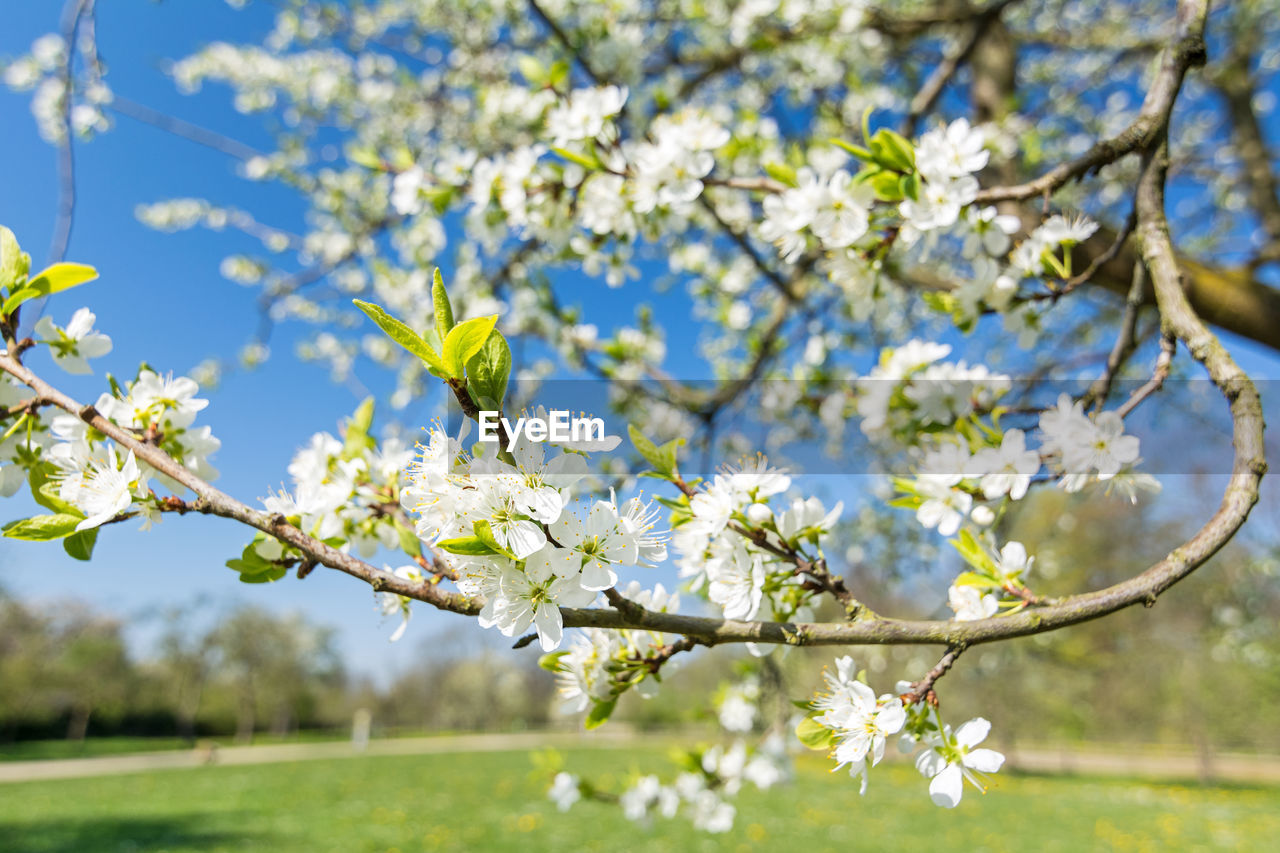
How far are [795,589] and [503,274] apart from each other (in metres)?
2.36

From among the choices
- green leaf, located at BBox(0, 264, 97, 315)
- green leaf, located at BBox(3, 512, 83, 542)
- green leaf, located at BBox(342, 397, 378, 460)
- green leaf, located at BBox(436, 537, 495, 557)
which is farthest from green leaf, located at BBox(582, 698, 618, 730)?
green leaf, located at BBox(0, 264, 97, 315)

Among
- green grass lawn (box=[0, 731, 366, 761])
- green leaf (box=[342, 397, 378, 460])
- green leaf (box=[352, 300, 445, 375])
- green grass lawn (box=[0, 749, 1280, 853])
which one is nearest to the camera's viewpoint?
green leaf (box=[352, 300, 445, 375])

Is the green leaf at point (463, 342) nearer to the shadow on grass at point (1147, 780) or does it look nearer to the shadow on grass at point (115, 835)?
the shadow on grass at point (115, 835)

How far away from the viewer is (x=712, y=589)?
2.99ft

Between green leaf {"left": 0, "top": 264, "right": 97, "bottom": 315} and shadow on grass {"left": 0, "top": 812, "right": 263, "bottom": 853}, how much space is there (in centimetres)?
901

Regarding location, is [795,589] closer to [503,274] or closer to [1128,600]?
[1128,600]

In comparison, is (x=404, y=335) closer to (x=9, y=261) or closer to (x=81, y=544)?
(x=81, y=544)

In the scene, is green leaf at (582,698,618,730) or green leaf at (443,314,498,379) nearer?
green leaf at (443,314,498,379)

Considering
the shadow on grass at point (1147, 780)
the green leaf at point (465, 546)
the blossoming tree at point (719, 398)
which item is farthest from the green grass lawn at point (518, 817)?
the green leaf at point (465, 546)

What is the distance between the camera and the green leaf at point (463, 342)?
620 millimetres

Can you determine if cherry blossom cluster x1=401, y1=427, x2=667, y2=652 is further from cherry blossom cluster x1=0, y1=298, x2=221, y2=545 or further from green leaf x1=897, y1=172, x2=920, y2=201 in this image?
green leaf x1=897, y1=172, x2=920, y2=201

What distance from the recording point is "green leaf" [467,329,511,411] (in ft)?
2.13

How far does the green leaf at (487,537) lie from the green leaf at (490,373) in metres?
0.11

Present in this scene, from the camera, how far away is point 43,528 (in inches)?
32.2
